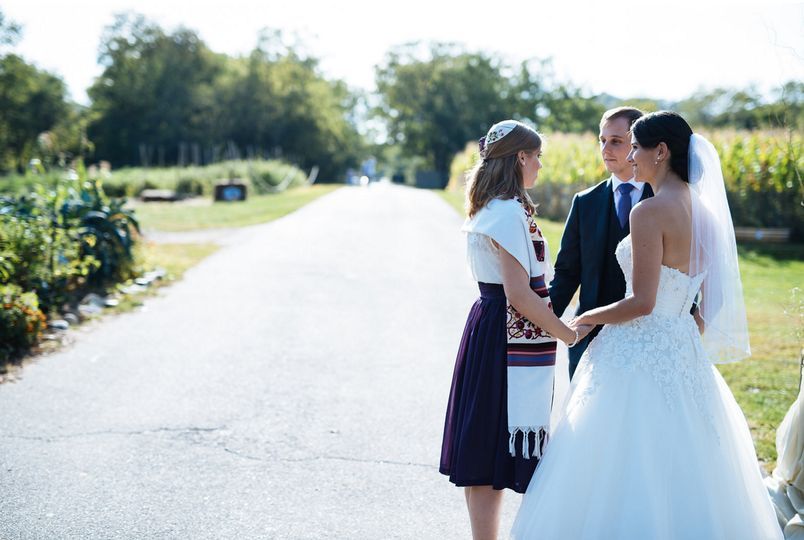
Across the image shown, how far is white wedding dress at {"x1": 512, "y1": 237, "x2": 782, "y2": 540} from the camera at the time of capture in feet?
10.1

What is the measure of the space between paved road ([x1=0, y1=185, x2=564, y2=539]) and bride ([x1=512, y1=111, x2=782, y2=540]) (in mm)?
1174

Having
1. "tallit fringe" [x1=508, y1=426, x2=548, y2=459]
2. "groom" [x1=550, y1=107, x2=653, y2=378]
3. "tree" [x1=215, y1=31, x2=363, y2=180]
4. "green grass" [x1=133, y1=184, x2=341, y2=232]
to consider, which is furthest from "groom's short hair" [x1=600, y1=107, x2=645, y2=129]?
"tree" [x1=215, y1=31, x2=363, y2=180]

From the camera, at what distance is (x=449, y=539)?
3.99 m

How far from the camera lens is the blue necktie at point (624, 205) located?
3887 mm

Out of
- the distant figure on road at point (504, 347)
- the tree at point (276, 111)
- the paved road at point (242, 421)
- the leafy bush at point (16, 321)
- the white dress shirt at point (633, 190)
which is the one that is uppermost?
the tree at point (276, 111)

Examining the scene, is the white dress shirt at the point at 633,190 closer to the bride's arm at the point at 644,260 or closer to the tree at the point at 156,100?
the bride's arm at the point at 644,260

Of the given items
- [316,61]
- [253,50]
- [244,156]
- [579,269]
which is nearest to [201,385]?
[579,269]

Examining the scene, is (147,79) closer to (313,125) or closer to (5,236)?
(313,125)

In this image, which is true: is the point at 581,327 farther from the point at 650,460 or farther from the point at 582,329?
the point at 650,460

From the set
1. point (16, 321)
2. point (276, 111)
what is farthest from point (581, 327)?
point (276, 111)

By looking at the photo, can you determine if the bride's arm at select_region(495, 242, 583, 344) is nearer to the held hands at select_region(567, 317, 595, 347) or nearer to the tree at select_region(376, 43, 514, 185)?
the held hands at select_region(567, 317, 595, 347)

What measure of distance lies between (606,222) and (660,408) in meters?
1.07

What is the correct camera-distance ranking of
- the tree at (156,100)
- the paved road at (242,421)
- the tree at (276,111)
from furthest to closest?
1. the tree at (156,100)
2. the tree at (276,111)
3. the paved road at (242,421)

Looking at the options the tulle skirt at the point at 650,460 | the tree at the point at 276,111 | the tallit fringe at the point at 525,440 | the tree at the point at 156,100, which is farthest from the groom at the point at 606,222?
the tree at the point at 156,100
